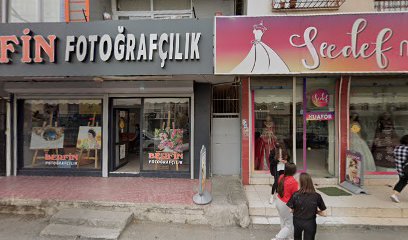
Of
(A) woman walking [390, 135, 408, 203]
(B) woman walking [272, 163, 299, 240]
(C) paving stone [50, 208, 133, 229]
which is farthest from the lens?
(A) woman walking [390, 135, 408, 203]

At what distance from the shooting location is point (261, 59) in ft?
19.0

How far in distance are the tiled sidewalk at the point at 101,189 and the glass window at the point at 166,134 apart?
1.91ft

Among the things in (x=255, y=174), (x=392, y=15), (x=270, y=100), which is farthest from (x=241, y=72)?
(x=392, y=15)

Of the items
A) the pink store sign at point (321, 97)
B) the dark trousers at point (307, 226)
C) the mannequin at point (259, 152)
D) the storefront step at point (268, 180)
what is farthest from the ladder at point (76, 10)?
the dark trousers at point (307, 226)

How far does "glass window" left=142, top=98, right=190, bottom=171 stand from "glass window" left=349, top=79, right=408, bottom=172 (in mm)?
5046

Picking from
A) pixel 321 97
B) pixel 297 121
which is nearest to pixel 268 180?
pixel 297 121

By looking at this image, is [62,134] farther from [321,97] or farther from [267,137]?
[321,97]

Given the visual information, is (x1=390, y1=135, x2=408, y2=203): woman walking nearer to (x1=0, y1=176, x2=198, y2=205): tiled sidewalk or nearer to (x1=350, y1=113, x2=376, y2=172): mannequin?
(x1=350, y1=113, x2=376, y2=172): mannequin

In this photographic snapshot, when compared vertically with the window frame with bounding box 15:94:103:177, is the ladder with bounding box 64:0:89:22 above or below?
above

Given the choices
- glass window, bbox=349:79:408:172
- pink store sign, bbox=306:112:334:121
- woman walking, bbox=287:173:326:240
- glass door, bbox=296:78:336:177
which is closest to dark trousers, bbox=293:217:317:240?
woman walking, bbox=287:173:326:240

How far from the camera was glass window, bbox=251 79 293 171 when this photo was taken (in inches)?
288

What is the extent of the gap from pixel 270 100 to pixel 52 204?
6269 mm

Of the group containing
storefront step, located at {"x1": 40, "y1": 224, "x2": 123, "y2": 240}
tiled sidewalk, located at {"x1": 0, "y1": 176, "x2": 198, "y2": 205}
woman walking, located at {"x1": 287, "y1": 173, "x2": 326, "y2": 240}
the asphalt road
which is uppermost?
woman walking, located at {"x1": 287, "y1": 173, "x2": 326, "y2": 240}

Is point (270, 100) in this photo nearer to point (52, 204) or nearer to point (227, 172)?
point (227, 172)
